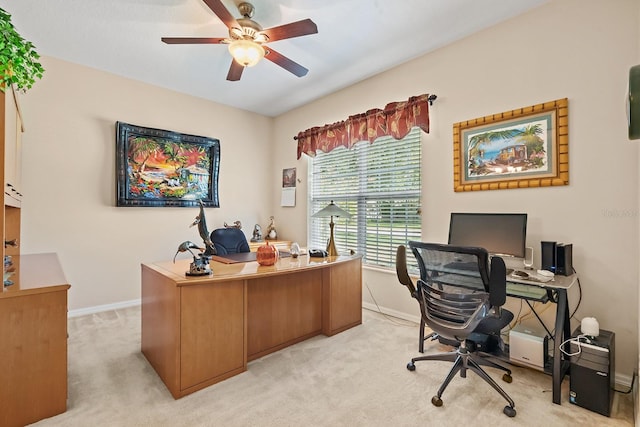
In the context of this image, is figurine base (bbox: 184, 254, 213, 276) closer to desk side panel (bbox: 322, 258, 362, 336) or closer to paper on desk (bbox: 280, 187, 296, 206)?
desk side panel (bbox: 322, 258, 362, 336)

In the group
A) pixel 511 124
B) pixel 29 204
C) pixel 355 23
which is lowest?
pixel 29 204

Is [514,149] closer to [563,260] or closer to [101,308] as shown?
[563,260]

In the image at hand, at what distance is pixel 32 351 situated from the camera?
64.5 inches

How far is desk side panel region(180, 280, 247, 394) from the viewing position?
1.88m

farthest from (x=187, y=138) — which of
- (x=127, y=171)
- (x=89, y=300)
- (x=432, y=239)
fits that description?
(x=432, y=239)

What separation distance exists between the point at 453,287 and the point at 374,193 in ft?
6.19

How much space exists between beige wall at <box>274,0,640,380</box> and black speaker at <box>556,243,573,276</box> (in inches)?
6.9

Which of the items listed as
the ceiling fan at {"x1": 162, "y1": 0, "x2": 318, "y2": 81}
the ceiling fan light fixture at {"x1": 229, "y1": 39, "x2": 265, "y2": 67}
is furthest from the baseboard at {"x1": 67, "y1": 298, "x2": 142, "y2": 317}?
the ceiling fan light fixture at {"x1": 229, "y1": 39, "x2": 265, "y2": 67}

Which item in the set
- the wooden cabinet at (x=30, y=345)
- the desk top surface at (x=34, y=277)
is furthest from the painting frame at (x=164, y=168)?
the wooden cabinet at (x=30, y=345)

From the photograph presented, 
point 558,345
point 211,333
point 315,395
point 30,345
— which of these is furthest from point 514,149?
point 30,345

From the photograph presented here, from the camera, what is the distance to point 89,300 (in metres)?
3.38

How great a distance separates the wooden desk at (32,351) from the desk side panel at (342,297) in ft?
6.29

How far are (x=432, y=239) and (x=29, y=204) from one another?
4153 millimetres

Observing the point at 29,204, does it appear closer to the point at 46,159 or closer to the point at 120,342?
the point at 46,159
